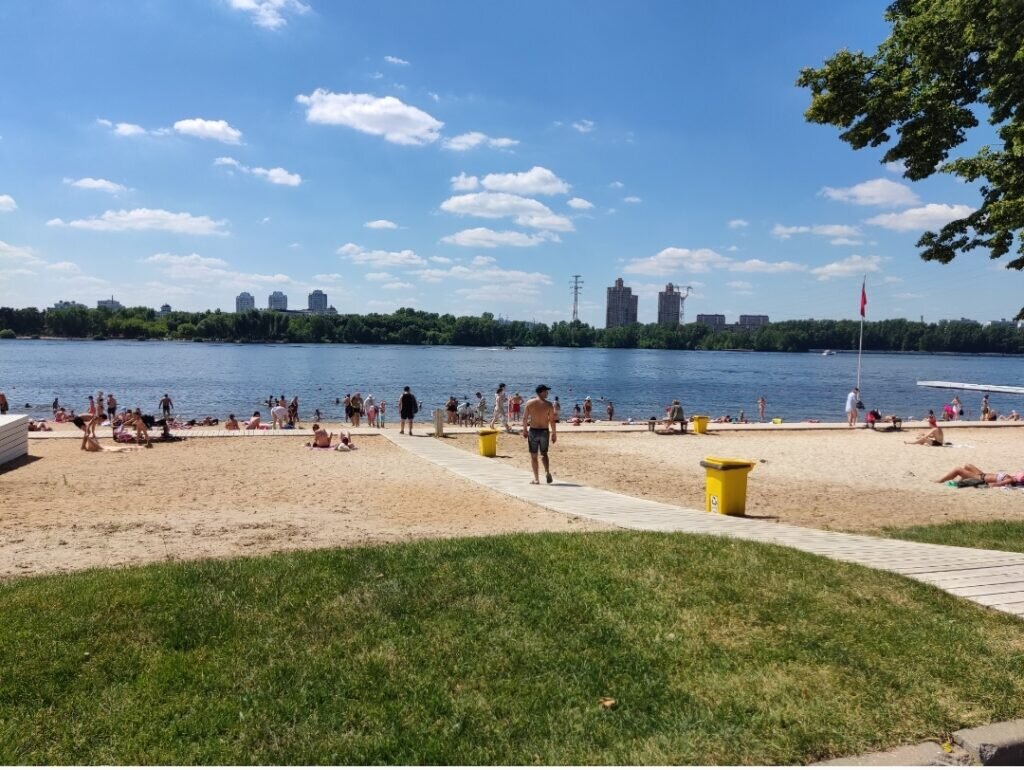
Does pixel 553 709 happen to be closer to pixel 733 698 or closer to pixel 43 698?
pixel 733 698

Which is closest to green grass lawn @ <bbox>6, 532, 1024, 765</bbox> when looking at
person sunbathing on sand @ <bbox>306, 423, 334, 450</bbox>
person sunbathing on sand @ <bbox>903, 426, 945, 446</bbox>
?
person sunbathing on sand @ <bbox>306, 423, 334, 450</bbox>

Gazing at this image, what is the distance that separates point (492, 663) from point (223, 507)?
7375 millimetres

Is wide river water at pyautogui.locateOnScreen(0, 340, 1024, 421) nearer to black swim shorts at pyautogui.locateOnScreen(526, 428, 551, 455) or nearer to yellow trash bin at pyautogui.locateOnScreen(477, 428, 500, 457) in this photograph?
yellow trash bin at pyautogui.locateOnScreen(477, 428, 500, 457)

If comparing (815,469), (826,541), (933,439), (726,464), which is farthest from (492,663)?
(933,439)

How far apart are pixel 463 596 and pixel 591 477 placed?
984 centimetres

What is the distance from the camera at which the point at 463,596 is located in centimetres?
518

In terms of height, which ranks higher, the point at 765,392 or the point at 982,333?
the point at 982,333

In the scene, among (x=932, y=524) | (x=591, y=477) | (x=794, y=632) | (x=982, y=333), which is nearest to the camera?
(x=794, y=632)

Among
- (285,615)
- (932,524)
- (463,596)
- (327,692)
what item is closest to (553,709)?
(327,692)

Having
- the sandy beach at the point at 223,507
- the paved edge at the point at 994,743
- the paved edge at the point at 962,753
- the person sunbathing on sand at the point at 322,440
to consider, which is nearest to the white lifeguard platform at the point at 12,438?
the sandy beach at the point at 223,507

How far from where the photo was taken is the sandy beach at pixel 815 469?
11953mm

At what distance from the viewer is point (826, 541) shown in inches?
305

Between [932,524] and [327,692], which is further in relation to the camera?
[932,524]

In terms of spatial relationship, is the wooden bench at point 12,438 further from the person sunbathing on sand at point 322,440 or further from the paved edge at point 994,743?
the paved edge at point 994,743
